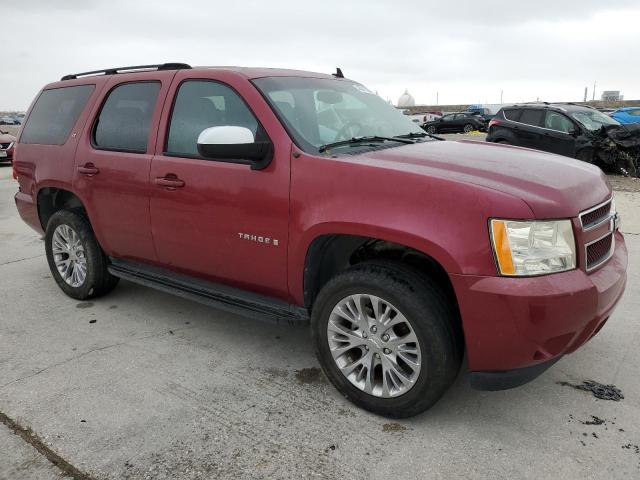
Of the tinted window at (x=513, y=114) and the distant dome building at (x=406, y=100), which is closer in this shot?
the tinted window at (x=513, y=114)

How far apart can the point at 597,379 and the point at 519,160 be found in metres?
1.39

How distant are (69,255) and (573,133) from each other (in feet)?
33.4

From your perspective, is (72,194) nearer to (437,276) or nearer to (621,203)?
(437,276)

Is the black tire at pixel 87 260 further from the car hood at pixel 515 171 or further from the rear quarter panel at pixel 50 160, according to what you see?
the car hood at pixel 515 171

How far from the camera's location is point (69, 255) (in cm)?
455

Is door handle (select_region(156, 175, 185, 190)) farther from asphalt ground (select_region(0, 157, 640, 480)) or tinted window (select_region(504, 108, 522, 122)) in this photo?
tinted window (select_region(504, 108, 522, 122))

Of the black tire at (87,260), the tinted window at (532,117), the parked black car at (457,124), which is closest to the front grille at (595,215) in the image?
the black tire at (87,260)

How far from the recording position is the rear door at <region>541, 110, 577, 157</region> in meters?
11.0

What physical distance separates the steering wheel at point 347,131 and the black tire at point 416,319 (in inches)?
33.7

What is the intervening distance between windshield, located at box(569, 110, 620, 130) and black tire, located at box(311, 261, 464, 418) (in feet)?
33.2

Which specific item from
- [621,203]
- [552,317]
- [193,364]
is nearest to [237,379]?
[193,364]

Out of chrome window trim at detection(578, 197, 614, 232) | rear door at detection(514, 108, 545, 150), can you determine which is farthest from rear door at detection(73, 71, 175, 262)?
rear door at detection(514, 108, 545, 150)

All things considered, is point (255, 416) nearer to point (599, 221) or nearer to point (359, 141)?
point (359, 141)

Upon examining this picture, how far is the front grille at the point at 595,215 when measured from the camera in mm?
2514
